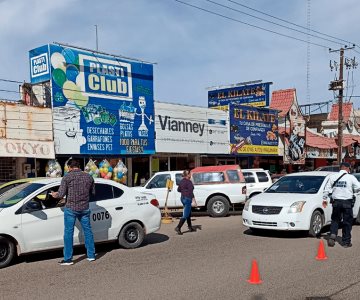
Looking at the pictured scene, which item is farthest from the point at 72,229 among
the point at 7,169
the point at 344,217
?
the point at 7,169

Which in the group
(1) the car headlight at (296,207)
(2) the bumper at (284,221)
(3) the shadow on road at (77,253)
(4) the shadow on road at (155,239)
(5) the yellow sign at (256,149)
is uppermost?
(5) the yellow sign at (256,149)

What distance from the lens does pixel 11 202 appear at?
26.3 ft

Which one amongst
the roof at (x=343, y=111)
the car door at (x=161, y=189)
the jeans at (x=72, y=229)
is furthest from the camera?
the roof at (x=343, y=111)

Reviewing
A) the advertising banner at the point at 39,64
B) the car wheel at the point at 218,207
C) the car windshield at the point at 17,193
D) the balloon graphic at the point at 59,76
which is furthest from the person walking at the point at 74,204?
the advertising banner at the point at 39,64

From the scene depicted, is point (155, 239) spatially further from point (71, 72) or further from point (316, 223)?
point (71, 72)

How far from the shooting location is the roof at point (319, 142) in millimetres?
33594

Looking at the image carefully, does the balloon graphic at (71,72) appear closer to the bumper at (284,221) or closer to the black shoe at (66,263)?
the bumper at (284,221)

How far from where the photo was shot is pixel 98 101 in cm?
1869

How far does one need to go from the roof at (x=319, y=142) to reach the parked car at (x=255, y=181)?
1599cm

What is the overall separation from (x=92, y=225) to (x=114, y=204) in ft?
2.15

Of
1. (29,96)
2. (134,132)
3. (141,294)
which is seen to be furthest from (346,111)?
(141,294)

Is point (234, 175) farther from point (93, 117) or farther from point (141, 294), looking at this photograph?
point (141, 294)

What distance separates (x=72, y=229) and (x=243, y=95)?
74.9 feet

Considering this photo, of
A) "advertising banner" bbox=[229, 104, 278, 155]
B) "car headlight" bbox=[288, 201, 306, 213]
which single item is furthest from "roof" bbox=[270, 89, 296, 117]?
"car headlight" bbox=[288, 201, 306, 213]
